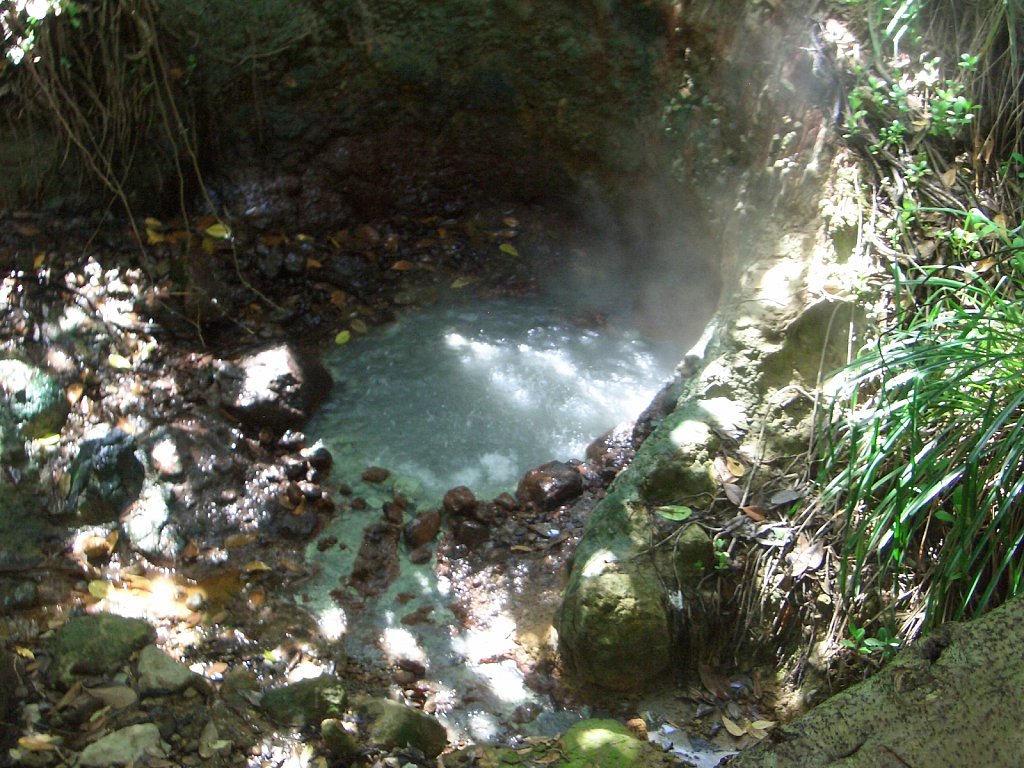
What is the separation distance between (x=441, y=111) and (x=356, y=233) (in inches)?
33.8

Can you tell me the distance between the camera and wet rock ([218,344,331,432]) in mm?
4164

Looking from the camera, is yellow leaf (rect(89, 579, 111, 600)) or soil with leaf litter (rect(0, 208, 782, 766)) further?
yellow leaf (rect(89, 579, 111, 600))

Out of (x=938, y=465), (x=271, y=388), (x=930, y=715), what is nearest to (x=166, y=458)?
(x=271, y=388)

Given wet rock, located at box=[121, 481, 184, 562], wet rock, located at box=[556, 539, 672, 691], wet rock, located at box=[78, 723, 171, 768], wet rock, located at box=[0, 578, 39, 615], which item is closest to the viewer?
wet rock, located at box=[78, 723, 171, 768]

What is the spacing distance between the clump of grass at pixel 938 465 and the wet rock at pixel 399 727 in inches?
50.1

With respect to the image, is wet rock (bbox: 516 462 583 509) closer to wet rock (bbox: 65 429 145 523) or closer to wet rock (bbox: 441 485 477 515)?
wet rock (bbox: 441 485 477 515)

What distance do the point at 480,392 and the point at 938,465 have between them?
7.87ft

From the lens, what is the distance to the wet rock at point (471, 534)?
380cm

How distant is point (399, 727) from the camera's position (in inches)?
105

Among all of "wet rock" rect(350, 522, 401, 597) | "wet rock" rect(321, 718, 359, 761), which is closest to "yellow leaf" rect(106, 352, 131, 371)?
"wet rock" rect(350, 522, 401, 597)

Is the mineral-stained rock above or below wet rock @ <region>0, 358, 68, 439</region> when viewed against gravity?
below

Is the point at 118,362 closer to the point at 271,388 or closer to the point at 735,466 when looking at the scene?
the point at 271,388

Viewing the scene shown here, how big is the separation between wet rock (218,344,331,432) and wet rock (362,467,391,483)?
0.42 meters

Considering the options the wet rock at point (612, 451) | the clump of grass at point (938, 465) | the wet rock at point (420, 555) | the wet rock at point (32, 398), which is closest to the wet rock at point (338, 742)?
the wet rock at point (420, 555)
